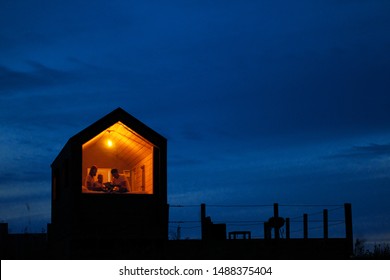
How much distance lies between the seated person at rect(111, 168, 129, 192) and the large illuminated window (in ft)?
0.42

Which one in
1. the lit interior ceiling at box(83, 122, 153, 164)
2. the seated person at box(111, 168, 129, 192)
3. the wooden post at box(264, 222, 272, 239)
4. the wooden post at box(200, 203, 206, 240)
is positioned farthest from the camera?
the lit interior ceiling at box(83, 122, 153, 164)

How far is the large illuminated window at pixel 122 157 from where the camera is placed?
81.7ft

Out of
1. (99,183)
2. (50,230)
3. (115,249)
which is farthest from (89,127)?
(50,230)

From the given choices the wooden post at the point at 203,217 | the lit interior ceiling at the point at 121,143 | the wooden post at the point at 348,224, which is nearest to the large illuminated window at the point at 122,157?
the lit interior ceiling at the point at 121,143

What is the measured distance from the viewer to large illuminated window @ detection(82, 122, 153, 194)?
24906 millimetres

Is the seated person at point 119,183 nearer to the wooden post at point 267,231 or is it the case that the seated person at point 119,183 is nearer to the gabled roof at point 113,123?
the gabled roof at point 113,123

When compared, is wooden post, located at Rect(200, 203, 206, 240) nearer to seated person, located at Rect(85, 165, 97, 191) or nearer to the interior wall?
the interior wall

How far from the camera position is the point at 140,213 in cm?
2383

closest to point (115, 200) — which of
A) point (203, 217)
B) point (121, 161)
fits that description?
point (203, 217)

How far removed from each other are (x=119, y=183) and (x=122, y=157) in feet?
10.0

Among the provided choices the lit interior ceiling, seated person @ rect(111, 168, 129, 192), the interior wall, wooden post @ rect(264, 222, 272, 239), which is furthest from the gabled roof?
wooden post @ rect(264, 222, 272, 239)
